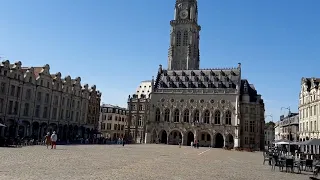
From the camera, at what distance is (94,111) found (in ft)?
277

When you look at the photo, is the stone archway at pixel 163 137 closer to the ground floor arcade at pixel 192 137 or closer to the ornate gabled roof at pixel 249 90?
the ground floor arcade at pixel 192 137

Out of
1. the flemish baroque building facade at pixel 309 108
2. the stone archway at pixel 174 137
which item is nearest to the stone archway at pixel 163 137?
the stone archway at pixel 174 137

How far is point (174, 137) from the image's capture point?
8862cm

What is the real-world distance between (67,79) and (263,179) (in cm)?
5977

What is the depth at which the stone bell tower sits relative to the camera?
109 meters

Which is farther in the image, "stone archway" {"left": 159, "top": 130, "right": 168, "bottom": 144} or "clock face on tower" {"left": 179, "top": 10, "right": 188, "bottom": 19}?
"clock face on tower" {"left": 179, "top": 10, "right": 188, "bottom": 19}

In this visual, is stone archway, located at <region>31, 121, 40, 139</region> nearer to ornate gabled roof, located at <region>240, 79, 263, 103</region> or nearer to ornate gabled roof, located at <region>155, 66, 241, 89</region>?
ornate gabled roof, located at <region>155, 66, 241, 89</region>

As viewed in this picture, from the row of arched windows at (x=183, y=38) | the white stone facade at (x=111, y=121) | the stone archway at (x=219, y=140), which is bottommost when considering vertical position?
the stone archway at (x=219, y=140)

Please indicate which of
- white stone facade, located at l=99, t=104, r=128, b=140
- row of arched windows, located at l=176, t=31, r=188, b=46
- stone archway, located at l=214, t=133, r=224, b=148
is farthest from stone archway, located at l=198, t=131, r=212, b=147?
row of arched windows, located at l=176, t=31, r=188, b=46

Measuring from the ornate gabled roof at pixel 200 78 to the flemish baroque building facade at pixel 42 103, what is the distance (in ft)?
70.6

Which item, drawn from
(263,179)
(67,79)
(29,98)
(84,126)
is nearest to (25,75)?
(29,98)

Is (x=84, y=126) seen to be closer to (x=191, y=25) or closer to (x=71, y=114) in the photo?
(x=71, y=114)

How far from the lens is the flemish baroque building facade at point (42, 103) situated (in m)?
54.1

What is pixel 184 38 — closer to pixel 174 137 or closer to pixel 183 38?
pixel 183 38
